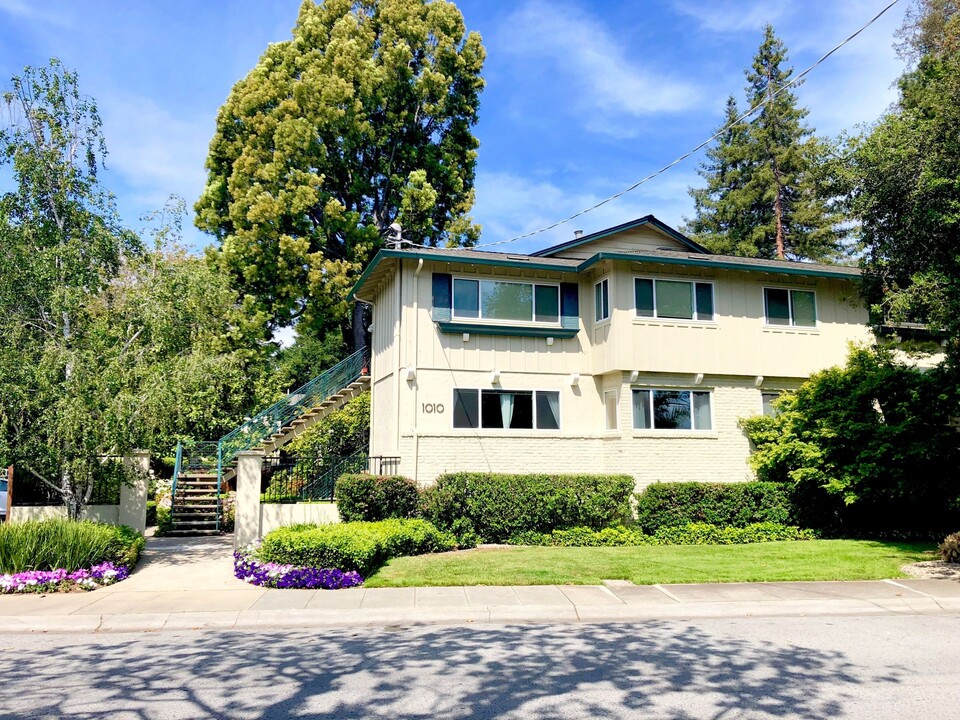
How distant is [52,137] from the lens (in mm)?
14914

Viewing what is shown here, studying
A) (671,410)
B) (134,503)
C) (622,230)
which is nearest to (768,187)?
(622,230)

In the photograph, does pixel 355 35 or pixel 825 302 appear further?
pixel 355 35

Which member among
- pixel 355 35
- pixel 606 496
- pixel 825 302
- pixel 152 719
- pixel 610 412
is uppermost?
Answer: pixel 355 35

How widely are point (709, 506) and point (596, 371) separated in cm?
417

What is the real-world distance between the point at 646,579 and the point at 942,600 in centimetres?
412

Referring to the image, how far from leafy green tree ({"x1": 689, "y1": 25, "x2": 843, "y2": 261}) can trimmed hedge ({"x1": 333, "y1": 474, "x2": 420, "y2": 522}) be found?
3000 centimetres

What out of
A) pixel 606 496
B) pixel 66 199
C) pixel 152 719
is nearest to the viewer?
pixel 152 719

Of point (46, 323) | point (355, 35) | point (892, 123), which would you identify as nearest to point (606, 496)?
point (892, 123)

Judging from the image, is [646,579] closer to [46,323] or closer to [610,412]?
[610,412]

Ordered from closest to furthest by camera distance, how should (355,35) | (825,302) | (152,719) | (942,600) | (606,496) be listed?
(152,719), (942,600), (606,496), (825,302), (355,35)

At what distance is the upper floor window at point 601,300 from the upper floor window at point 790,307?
4.23 meters

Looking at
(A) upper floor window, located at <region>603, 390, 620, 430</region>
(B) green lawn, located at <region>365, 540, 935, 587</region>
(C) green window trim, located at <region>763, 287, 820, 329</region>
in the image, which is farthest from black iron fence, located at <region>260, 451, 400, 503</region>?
(C) green window trim, located at <region>763, 287, 820, 329</region>

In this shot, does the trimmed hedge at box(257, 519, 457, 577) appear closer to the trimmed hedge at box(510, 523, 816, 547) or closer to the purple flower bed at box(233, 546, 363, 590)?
the purple flower bed at box(233, 546, 363, 590)

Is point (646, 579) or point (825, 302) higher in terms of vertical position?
point (825, 302)
